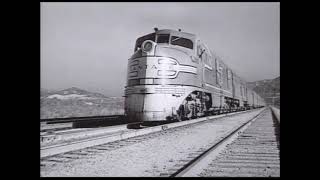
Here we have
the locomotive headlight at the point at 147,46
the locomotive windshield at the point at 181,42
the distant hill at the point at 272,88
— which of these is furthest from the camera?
A: the locomotive windshield at the point at 181,42

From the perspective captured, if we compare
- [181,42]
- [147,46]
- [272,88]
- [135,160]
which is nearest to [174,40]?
[181,42]

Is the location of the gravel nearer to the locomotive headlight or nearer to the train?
the train

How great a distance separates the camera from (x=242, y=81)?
15188 mm

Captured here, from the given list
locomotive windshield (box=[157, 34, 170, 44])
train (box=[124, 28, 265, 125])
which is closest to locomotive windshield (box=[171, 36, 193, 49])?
train (box=[124, 28, 265, 125])

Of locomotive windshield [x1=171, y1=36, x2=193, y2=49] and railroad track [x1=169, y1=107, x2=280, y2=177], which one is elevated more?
locomotive windshield [x1=171, y1=36, x2=193, y2=49]

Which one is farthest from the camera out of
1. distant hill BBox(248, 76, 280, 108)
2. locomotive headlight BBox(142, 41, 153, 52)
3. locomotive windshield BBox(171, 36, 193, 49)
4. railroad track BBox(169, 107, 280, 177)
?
locomotive windshield BBox(171, 36, 193, 49)

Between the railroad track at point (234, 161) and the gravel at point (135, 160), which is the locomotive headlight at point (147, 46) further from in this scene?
the railroad track at point (234, 161)

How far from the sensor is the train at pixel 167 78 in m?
6.56

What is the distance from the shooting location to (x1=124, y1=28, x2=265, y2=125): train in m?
6.56

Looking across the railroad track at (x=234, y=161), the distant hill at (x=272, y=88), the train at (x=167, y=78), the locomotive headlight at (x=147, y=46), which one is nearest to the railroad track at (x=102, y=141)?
the train at (x=167, y=78)

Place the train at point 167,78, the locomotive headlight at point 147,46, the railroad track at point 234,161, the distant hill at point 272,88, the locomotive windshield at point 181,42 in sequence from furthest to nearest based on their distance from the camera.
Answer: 1. the locomotive windshield at point 181,42
2. the locomotive headlight at point 147,46
3. the train at point 167,78
4. the distant hill at point 272,88
5. the railroad track at point 234,161
